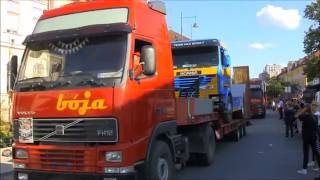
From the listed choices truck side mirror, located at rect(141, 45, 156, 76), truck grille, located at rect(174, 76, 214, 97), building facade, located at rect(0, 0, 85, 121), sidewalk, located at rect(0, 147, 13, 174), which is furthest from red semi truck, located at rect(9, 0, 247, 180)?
building facade, located at rect(0, 0, 85, 121)

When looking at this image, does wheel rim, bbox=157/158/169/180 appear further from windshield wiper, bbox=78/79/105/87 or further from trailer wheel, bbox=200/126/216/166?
trailer wheel, bbox=200/126/216/166

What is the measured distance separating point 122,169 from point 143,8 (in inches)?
117

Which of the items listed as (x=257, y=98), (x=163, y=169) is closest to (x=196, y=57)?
(x=163, y=169)

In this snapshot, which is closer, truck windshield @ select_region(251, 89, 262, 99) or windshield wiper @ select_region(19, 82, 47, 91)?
windshield wiper @ select_region(19, 82, 47, 91)

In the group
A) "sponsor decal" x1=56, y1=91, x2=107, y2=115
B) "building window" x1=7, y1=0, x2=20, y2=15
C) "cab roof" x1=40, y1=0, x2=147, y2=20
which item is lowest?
"sponsor decal" x1=56, y1=91, x2=107, y2=115

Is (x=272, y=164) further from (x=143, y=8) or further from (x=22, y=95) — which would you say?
(x=22, y=95)

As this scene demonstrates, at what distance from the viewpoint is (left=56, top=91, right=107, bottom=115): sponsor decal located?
8.23m

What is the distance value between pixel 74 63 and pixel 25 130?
134 centimetres

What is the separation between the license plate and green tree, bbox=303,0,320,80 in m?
45.3

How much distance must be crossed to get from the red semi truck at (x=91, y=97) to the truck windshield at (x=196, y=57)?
23.2ft

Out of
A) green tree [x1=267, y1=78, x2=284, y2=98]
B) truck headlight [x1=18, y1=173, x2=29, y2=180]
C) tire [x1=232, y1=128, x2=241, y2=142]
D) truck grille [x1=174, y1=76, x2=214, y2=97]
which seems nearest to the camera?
truck headlight [x1=18, y1=173, x2=29, y2=180]

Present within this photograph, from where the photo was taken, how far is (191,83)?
54.0 feet

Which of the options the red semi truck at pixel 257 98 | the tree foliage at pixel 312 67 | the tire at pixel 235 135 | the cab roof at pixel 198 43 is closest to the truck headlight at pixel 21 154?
the cab roof at pixel 198 43

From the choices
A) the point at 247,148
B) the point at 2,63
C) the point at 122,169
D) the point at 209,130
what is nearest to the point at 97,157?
the point at 122,169
